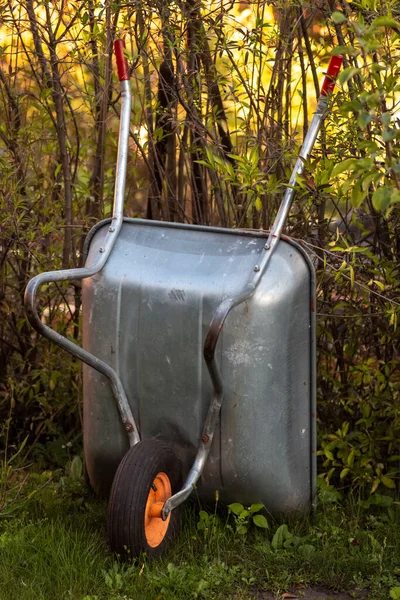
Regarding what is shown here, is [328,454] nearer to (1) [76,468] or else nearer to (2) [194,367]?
(2) [194,367]

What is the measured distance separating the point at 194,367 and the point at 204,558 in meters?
0.55

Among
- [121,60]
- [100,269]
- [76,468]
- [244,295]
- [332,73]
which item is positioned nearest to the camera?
[244,295]

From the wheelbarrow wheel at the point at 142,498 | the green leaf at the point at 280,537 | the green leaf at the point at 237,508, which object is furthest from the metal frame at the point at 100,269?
the green leaf at the point at 280,537

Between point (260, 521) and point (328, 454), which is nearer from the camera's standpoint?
point (260, 521)

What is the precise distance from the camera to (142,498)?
2447 mm

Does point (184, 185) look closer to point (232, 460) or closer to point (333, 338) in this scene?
point (333, 338)

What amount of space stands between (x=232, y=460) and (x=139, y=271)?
0.62 m

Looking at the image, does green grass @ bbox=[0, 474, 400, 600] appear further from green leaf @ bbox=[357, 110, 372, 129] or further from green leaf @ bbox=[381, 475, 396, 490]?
green leaf @ bbox=[357, 110, 372, 129]

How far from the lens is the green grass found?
245 centimetres

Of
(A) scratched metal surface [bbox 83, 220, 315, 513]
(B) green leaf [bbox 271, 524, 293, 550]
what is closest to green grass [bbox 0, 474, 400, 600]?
(B) green leaf [bbox 271, 524, 293, 550]

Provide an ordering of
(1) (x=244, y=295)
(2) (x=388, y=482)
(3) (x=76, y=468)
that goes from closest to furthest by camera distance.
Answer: (1) (x=244, y=295)
(2) (x=388, y=482)
(3) (x=76, y=468)

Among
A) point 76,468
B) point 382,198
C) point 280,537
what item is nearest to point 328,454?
point 280,537


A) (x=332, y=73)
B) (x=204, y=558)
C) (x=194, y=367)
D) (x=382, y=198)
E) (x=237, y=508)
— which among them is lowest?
(x=204, y=558)

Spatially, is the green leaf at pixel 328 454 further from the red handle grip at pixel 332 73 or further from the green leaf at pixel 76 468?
the red handle grip at pixel 332 73
